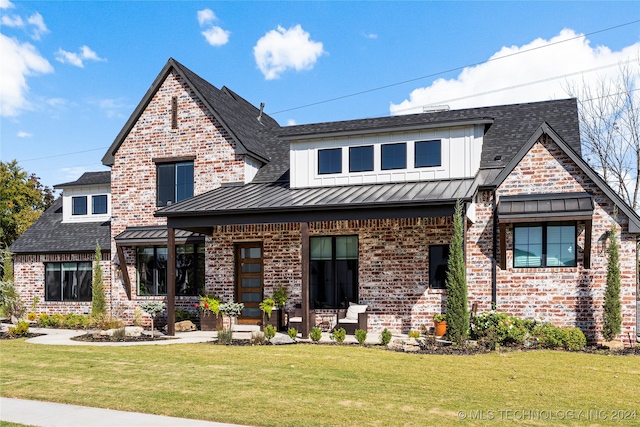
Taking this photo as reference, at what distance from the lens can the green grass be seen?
7.94 m

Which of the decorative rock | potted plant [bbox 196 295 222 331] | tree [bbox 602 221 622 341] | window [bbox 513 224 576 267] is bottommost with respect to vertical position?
the decorative rock

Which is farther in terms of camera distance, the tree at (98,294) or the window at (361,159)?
the tree at (98,294)

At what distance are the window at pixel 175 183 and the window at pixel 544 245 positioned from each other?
36.5 ft

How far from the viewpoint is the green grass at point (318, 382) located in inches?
313

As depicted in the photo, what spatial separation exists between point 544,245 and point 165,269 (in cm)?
1265

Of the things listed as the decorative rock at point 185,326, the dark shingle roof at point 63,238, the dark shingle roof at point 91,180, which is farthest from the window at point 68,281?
the decorative rock at point 185,326

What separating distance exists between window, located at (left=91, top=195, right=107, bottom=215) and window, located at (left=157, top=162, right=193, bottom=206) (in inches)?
221

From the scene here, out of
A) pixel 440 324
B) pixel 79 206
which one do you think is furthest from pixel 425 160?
pixel 79 206

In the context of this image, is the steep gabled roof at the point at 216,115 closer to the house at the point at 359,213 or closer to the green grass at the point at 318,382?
the house at the point at 359,213

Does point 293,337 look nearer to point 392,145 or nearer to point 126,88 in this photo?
point 392,145

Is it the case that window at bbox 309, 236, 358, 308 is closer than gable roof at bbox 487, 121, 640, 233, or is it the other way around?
gable roof at bbox 487, 121, 640, 233

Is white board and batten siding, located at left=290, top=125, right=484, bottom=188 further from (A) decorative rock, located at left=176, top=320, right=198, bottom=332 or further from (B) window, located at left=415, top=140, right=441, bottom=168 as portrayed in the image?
(A) decorative rock, located at left=176, top=320, right=198, bottom=332

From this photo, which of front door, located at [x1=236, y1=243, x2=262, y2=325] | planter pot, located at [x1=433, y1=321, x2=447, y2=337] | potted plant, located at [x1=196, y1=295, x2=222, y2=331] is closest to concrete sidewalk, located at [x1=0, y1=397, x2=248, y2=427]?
potted plant, located at [x1=196, y1=295, x2=222, y2=331]

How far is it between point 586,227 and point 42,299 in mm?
20043
